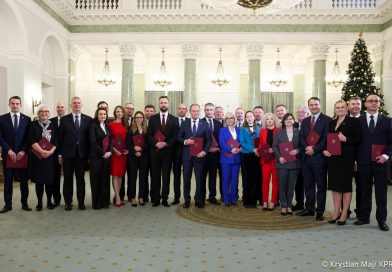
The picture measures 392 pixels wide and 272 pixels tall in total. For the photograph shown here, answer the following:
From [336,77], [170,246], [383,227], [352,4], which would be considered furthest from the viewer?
[336,77]

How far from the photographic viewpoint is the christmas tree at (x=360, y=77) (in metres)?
12.6

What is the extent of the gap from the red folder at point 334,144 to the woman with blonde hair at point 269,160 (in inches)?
41.6

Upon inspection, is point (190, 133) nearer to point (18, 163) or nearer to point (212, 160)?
point (212, 160)

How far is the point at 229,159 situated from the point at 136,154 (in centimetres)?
161

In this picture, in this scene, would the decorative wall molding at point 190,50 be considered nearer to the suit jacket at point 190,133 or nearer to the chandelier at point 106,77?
the chandelier at point 106,77

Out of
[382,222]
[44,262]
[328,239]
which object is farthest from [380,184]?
[44,262]

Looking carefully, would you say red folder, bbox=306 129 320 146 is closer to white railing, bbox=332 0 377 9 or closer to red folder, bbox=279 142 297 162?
red folder, bbox=279 142 297 162

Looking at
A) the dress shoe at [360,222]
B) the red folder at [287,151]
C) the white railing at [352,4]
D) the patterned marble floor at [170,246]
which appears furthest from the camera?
the white railing at [352,4]

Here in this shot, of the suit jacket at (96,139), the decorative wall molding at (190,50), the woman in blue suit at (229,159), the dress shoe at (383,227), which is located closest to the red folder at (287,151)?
the woman in blue suit at (229,159)

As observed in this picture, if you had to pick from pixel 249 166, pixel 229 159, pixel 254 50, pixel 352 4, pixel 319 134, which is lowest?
pixel 249 166

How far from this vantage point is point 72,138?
21.0 feet

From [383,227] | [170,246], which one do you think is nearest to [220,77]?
[383,227]

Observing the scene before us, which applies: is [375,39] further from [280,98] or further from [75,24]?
[75,24]

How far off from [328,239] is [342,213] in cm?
88
